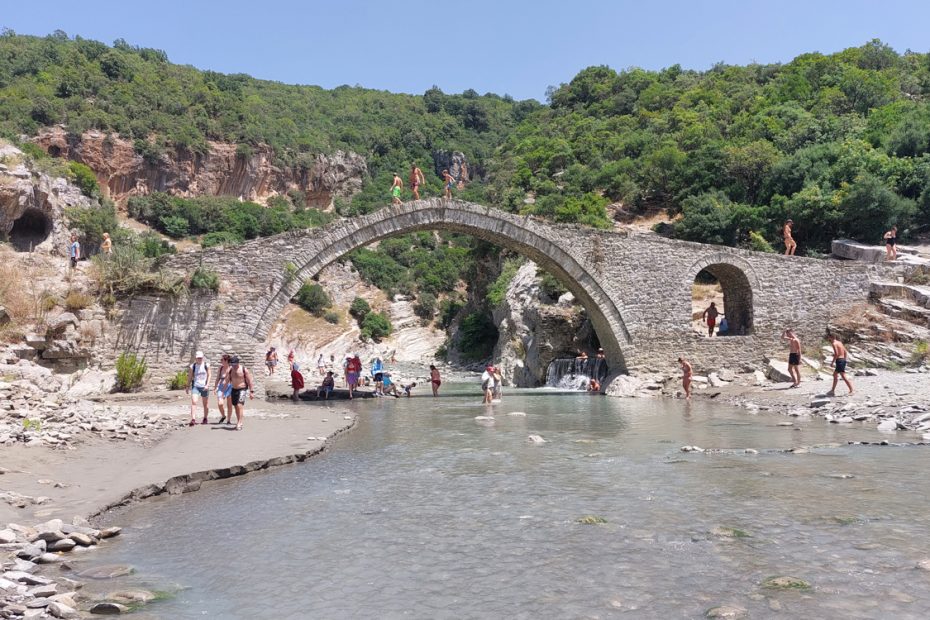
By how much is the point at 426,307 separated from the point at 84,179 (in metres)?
24.4

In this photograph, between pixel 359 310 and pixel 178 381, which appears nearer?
pixel 178 381

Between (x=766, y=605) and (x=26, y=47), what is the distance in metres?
69.6

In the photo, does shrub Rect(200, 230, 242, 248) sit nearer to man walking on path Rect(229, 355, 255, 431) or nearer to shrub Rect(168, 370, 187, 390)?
shrub Rect(168, 370, 187, 390)

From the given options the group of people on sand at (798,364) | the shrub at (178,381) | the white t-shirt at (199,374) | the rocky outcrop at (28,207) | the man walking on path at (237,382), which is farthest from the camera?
the rocky outcrop at (28,207)

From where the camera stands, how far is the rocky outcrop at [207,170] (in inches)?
1823

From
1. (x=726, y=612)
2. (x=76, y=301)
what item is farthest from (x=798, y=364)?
(x=76, y=301)

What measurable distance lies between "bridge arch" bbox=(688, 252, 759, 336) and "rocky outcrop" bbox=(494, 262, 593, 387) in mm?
4295

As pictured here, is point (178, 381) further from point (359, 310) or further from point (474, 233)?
point (359, 310)

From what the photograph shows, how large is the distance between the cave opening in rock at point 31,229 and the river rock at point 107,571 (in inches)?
764

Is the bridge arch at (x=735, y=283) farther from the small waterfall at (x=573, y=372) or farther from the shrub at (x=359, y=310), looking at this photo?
the shrub at (x=359, y=310)

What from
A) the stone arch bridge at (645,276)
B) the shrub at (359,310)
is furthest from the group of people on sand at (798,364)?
the shrub at (359,310)

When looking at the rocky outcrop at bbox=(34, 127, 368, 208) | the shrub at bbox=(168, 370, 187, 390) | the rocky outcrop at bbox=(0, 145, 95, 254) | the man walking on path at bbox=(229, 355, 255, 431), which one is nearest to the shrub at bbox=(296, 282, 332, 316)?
the rocky outcrop at bbox=(34, 127, 368, 208)

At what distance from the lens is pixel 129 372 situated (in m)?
12.9

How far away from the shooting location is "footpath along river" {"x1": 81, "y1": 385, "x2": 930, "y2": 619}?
3.38 m
